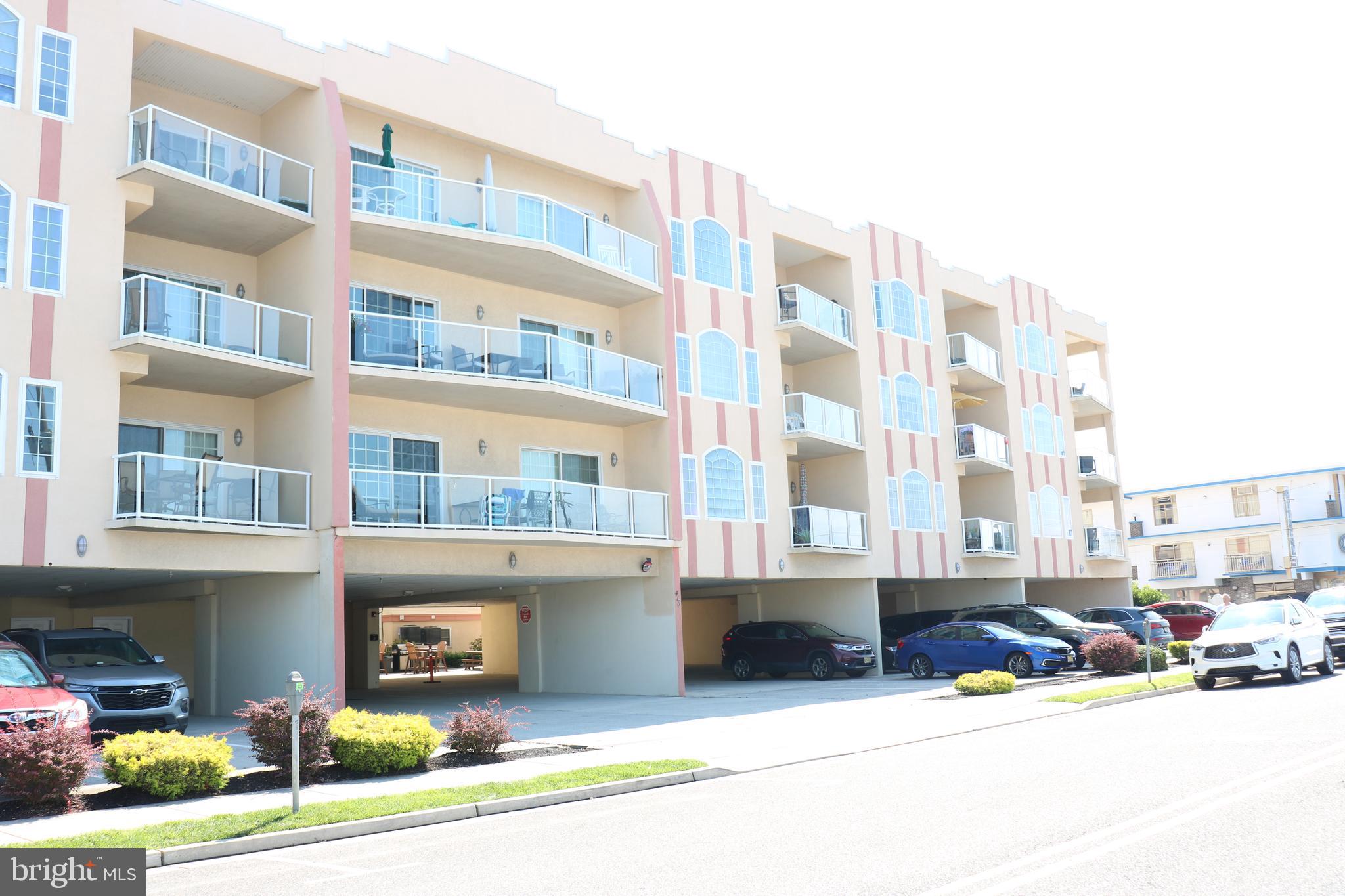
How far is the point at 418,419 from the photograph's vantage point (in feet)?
74.3

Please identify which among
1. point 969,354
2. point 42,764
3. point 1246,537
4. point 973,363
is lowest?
point 42,764

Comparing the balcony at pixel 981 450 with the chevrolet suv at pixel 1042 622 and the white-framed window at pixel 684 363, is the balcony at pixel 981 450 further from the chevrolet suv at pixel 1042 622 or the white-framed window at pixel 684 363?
the white-framed window at pixel 684 363

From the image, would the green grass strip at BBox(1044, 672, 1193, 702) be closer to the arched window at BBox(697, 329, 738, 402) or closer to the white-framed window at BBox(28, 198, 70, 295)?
the arched window at BBox(697, 329, 738, 402)

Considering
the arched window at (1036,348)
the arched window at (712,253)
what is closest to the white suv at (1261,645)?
the arched window at (712,253)

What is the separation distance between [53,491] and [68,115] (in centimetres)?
598

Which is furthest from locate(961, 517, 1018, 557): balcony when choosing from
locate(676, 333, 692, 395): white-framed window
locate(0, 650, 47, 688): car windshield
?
locate(0, 650, 47, 688): car windshield

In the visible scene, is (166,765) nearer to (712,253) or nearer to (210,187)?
(210,187)

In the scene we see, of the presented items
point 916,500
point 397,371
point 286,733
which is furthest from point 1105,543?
point 286,733

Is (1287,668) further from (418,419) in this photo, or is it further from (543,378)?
(418,419)

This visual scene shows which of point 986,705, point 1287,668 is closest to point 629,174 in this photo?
point 986,705

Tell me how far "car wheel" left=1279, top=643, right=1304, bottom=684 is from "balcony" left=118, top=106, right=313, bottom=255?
19086 millimetres

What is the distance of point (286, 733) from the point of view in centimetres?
1231

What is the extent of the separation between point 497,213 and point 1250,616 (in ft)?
54.0

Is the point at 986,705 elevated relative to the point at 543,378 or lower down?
lower down
